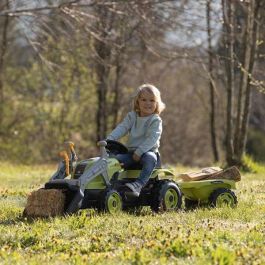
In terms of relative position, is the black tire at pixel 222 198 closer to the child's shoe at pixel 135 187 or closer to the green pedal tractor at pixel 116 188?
the green pedal tractor at pixel 116 188

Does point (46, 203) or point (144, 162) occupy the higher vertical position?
point (144, 162)

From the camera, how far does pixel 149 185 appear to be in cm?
762

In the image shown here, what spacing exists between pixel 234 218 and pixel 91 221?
140cm

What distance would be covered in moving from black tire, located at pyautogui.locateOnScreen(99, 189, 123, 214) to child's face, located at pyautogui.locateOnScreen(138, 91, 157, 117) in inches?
43.7

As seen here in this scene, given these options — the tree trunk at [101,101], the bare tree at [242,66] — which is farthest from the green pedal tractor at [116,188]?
the tree trunk at [101,101]

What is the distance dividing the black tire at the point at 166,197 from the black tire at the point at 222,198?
0.43 meters

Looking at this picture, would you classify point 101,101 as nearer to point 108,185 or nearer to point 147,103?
point 147,103

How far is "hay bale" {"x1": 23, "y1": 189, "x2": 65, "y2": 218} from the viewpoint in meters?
6.86

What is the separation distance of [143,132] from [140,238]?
2220 mm

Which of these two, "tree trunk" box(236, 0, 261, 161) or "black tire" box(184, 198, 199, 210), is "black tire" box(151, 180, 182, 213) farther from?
"tree trunk" box(236, 0, 261, 161)

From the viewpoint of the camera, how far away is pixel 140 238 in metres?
5.71

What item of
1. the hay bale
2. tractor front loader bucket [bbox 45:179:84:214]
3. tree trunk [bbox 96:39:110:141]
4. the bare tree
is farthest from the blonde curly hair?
tree trunk [bbox 96:39:110:141]

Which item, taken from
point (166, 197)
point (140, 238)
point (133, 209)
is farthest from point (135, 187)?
point (140, 238)

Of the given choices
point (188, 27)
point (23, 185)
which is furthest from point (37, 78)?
point (23, 185)
